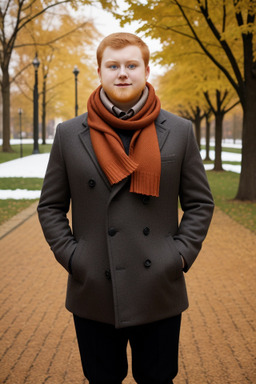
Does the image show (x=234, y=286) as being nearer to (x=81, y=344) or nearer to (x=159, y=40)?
(x=81, y=344)

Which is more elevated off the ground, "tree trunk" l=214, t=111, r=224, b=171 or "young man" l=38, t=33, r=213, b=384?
"young man" l=38, t=33, r=213, b=384

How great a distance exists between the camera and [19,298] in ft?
17.0

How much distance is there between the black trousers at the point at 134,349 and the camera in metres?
2.29

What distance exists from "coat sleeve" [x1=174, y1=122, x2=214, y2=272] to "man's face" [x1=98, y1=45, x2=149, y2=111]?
343 mm

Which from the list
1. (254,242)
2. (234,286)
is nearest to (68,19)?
A: (254,242)

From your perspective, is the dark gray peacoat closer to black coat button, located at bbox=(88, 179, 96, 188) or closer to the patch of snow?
black coat button, located at bbox=(88, 179, 96, 188)

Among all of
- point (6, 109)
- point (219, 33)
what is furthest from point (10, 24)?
point (219, 33)

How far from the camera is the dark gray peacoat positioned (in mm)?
2232

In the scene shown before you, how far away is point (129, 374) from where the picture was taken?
12.1 feet

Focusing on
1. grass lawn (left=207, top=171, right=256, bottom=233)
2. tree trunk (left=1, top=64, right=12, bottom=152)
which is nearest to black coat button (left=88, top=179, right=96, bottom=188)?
grass lawn (left=207, top=171, right=256, bottom=233)

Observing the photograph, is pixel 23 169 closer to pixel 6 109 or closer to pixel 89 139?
pixel 6 109

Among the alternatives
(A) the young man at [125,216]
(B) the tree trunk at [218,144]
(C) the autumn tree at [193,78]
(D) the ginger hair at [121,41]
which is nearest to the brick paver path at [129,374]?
(A) the young man at [125,216]

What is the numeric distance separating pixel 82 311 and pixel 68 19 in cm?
2809

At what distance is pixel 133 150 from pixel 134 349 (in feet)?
2.90
